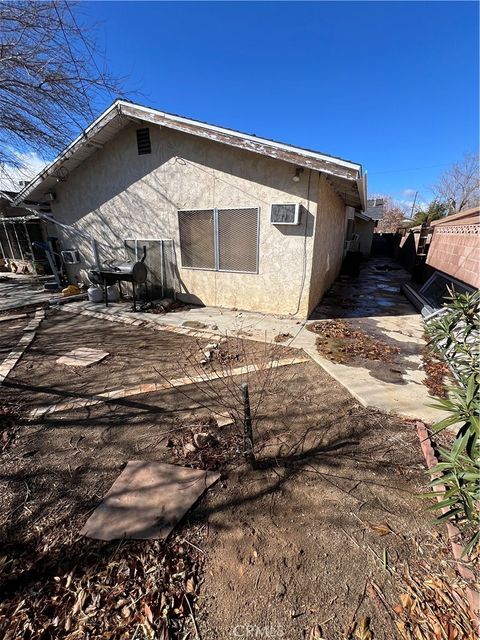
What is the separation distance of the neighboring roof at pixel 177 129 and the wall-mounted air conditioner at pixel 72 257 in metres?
2.09

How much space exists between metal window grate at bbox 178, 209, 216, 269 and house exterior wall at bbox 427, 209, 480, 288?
6.32m

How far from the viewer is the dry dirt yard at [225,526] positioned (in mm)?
1510

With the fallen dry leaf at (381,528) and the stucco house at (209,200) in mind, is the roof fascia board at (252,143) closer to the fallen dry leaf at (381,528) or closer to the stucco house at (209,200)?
the stucco house at (209,200)

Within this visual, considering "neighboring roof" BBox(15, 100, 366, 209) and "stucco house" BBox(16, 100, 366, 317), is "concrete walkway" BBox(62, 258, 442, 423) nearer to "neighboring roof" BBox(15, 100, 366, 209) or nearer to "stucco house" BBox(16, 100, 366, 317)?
"stucco house" BBox(16, 100, 366, 317)

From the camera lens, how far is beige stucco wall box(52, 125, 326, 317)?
6.07m

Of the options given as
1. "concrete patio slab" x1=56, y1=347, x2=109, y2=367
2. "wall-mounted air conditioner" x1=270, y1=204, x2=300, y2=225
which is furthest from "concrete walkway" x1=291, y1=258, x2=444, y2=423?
"concrete patio slab" x1=56, y1=347, x2=109, y2=367

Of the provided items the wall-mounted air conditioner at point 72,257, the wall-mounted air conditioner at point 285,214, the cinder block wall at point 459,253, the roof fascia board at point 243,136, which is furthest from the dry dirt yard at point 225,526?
the wall-mounted air conditioner at point 72,257

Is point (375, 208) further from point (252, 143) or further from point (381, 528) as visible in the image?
point (381, 528)

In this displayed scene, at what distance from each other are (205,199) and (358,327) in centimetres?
480

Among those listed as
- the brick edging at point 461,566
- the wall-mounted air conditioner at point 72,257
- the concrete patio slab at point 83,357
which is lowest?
the concrete patio slab at point 83,357

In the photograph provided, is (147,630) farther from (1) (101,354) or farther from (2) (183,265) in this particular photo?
(2) (183,265)

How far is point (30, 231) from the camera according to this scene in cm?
1256

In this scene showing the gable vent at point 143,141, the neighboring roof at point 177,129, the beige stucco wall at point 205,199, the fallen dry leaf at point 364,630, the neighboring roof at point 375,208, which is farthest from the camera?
the neighboring roof at point 375,208

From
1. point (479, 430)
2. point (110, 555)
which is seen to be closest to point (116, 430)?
point (110, 555)
